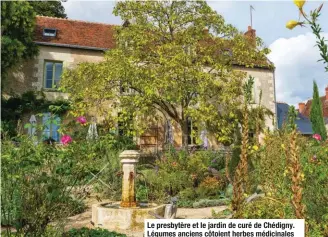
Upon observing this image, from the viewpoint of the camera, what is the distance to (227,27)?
1469cm

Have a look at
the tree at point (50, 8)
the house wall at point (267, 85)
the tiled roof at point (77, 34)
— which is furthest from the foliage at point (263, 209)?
the tree at point (50, 8)

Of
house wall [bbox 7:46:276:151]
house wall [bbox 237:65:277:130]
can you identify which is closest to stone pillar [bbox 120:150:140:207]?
house wall [bbox 7:46:276:151]

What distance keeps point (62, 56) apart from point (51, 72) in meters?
0.97

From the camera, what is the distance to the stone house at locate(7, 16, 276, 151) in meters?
17.4

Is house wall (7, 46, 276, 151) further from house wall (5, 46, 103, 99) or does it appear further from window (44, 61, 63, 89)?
window (44, 61, 63, 89)

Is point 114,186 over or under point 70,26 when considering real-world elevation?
under

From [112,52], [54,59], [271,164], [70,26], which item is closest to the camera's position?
[271,164]

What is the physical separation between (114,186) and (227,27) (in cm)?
861

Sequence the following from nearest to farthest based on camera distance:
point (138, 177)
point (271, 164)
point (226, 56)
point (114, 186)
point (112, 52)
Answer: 1. point (271, 164)
2. point (114, 186)
3. point (138, 177)
4. point (112, 52)
5. point (226, 56)

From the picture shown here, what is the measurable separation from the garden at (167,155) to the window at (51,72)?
3.98 feet

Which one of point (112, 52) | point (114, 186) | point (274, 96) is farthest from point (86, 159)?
point (274, 96)

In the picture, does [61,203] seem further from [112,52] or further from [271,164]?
[112,52]

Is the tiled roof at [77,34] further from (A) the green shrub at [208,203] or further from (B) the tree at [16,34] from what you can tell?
(A) the green shrub at [208,203]

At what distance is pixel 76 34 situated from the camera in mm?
19188
